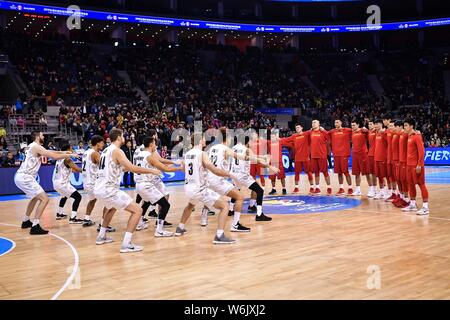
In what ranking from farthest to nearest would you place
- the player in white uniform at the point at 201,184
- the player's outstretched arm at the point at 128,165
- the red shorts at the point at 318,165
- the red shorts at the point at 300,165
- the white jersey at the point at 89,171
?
the red shorts at the point at 300,165 < the red shorts at the point at 318,165 < the white jersey at the point at 89,171 < the player in white uniform at the point at 201,184 < the player's outstretched arm at the point at 128,165

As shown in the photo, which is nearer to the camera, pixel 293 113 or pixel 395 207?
pixel 395 207

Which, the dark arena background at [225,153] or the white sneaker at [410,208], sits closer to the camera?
the dark arena background at [225,153]

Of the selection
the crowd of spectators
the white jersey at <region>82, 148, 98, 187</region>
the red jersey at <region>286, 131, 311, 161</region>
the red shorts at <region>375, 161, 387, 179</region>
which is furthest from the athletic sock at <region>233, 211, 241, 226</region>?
the crowd of spectators

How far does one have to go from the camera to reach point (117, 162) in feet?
26.7

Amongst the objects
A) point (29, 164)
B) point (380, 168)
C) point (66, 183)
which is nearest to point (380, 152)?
point (380, 168)

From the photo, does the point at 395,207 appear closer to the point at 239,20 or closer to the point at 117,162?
the point at 117,162

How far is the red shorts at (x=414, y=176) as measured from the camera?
1044 cm

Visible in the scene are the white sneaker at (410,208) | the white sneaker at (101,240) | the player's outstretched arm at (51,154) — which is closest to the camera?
the white sneaker at (101,240)

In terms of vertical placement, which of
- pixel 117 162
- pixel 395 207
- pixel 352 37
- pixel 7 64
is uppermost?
pixel 352 37

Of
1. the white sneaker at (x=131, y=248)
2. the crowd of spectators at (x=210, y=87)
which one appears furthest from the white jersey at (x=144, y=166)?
the crowd of spectators at (x=210, y=87)

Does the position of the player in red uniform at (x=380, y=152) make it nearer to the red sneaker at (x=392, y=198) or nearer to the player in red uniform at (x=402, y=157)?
the red sneaker at (x=392, y=198)

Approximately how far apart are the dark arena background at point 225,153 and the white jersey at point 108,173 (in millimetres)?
19
